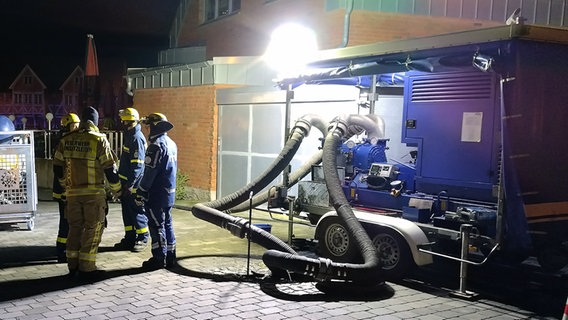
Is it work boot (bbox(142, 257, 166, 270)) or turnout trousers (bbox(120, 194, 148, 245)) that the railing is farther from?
work boot (bbox(142, 257, 166, 270))

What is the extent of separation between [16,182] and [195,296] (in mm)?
5051

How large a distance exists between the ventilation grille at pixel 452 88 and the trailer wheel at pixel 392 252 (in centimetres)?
184

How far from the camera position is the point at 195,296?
6.30 m

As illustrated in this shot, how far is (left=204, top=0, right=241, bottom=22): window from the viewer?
1732 centimetres

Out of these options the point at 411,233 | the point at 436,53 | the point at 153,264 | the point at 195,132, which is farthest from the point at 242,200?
the point at 195,132

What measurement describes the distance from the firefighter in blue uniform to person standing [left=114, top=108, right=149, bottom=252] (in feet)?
2.56

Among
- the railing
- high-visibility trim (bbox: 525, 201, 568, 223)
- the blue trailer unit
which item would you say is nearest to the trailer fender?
the blue trailer unit

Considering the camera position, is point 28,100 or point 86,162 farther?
point 28,100

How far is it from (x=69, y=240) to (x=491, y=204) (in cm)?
512

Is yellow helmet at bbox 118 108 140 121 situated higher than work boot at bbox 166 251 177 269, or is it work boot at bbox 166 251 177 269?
yellow helmet at bbox 118 108 140 121

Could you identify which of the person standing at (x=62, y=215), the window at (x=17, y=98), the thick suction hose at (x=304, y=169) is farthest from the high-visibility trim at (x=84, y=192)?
the window at (x=17, y=98)

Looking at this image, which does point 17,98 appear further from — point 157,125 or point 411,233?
point 411,233

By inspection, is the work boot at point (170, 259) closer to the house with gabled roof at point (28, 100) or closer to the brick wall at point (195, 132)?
the brick wall at point (195, 132)

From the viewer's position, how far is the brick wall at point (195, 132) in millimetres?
14328
